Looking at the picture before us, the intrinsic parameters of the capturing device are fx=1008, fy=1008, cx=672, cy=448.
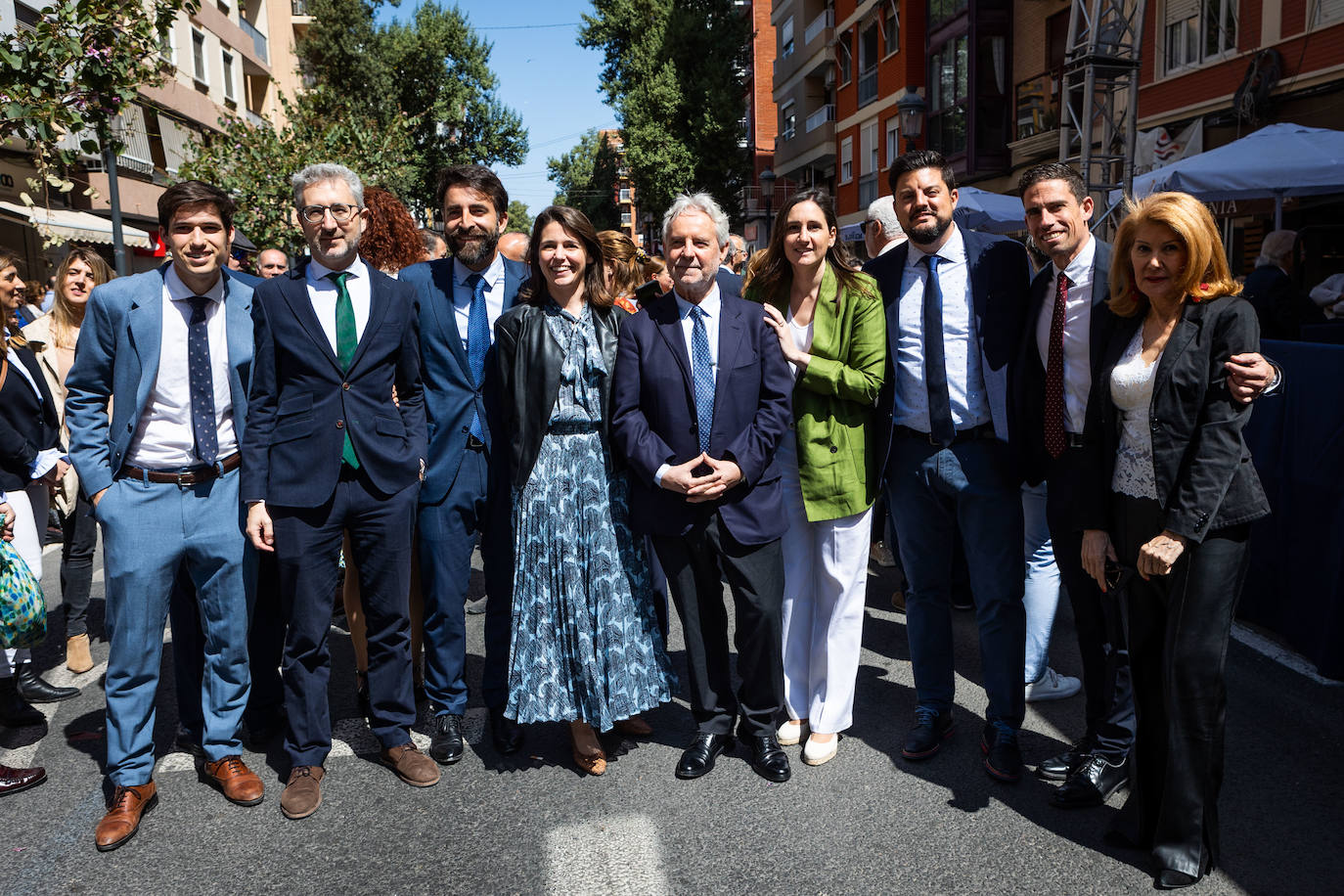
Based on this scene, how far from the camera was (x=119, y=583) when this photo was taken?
354 cm

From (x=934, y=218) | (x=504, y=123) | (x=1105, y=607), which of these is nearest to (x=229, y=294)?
(x=934, y=218)

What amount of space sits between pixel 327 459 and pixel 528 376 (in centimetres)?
80

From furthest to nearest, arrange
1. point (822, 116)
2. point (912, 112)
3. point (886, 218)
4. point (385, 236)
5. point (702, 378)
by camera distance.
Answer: point (822, 116), point (912, 112), point (886, 218), point (385, 236), point (702, 378)

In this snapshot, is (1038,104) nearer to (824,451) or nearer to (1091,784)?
(824,451)

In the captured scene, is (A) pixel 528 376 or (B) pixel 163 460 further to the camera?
(A) pixel 528 376

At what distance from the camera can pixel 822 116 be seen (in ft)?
115

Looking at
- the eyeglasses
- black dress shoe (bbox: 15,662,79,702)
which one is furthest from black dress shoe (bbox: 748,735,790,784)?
black dress shoe (bbox: 15,662,79,702)

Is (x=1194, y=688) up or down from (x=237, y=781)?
up

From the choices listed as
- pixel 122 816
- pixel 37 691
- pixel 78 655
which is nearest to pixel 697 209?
pixel 122 816

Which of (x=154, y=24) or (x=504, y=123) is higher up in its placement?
(x=504, y=123)

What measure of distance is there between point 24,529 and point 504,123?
1307 inches

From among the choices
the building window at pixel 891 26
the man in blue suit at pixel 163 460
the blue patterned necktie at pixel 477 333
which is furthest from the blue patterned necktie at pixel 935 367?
the building window at pixel 891 26

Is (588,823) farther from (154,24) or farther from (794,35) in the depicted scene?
(794,35)

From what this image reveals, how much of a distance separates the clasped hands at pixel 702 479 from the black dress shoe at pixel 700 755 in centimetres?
97
